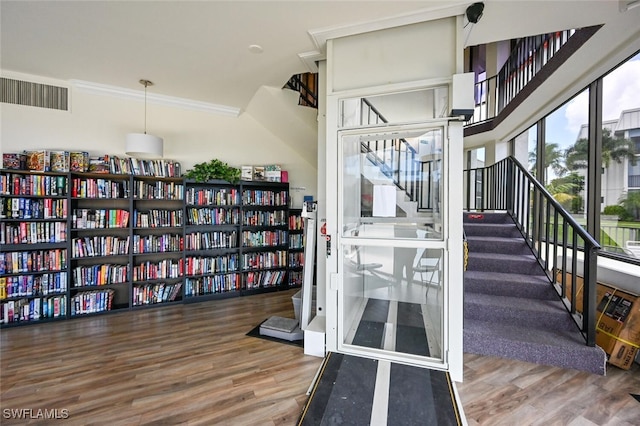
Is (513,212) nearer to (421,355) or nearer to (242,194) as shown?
(421,355)

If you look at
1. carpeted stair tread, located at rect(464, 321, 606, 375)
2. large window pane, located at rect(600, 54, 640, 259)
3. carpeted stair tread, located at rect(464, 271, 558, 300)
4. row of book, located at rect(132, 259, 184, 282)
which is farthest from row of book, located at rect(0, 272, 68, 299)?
large window pane, located at rect(600, 54, 640, 259)

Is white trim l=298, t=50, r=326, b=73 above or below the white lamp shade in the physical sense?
above

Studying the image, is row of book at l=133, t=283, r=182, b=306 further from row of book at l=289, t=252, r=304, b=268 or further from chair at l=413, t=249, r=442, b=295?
chair at l=413, t=249, r=442, b=295

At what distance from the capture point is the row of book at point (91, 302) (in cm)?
329

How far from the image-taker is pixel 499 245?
3.47 meters

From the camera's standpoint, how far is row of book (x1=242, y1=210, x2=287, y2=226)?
13.9 feet

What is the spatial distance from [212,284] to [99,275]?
1416mm

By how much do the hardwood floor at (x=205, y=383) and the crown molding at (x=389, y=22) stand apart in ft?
9.75

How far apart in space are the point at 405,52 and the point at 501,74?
191 inches

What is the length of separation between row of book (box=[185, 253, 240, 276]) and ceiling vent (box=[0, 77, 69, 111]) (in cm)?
263

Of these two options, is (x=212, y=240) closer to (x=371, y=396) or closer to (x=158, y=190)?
(x=158, y=190)

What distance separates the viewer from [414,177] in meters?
2.67

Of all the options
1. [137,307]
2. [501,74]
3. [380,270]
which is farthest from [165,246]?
[501,74]

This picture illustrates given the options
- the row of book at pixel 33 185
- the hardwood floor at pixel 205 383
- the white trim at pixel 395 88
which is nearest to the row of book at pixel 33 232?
the row of book at pixel 33 185
